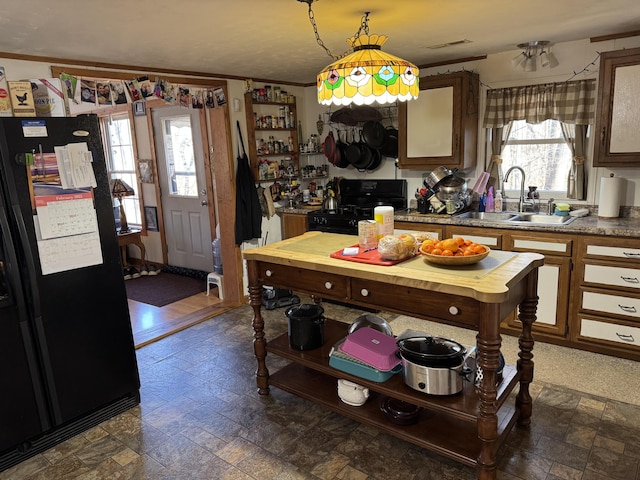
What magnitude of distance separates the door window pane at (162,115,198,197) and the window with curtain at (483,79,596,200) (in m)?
3.36

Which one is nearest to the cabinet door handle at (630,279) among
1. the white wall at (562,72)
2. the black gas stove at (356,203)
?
the white wall at (562,72)

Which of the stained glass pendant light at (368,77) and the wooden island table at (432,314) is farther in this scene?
the stained glass pendant light at (368,77)

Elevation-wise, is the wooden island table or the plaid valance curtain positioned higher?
the plaid valance curtain

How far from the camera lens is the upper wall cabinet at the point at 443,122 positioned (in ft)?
13.0

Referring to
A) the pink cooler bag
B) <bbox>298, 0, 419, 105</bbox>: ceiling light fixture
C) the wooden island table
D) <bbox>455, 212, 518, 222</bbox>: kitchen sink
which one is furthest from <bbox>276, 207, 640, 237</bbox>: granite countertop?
<bbox>298, 0, 419, 105</bbox>: ceiling light fixture

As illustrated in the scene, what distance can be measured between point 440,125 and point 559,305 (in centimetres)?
179

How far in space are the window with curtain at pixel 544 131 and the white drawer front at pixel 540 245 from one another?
2.30ft

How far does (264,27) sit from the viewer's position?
277 cm

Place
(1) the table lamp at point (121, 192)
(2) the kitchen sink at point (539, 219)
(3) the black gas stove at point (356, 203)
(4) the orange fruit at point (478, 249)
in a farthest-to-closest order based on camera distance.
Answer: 1. (1) the table lamp at point (121, 192)
2. (3) the black gas stove at point (356, 203)
3. (2) the kitchen sink at point (539, 219)
4. (4) the orange fruit at point (478, 249)

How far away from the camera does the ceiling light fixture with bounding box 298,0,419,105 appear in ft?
6.75

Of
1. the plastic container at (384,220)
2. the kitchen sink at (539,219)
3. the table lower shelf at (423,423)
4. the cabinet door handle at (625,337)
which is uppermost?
the plastic container at (384,220)

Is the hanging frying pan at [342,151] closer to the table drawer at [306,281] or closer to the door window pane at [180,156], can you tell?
the door window pane at [180,156]

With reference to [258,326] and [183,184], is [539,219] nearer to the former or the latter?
[258,326]

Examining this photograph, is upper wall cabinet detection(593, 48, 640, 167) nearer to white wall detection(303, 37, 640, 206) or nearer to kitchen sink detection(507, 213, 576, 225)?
white wall detection(303, 37, 640, 206)
